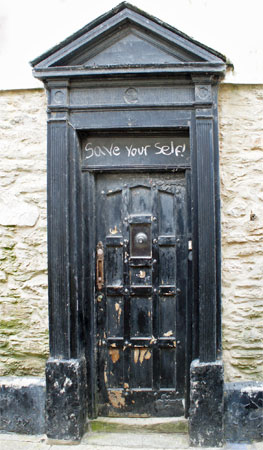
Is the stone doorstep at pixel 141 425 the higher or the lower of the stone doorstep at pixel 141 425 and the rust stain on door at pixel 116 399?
the lower

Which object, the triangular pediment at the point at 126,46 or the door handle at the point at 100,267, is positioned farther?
the door handle at the point at 100,267

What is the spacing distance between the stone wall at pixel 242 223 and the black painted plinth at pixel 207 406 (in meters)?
0.24

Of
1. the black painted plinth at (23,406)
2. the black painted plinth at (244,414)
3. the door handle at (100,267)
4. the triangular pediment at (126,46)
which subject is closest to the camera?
the triangular pediment at (126,46)

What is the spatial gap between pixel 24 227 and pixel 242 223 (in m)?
1.92

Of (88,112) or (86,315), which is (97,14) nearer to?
(88,112)

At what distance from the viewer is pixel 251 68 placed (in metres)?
3.35

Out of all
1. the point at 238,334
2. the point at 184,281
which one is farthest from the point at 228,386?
the point at 184,281

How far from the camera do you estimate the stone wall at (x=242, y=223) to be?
133 inches

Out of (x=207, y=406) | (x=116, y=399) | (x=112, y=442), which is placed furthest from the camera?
(x=116, y=399)

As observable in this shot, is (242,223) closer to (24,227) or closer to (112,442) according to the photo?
(24,227)

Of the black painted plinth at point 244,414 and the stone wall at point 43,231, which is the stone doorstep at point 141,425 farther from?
the stone wall at point 43,231

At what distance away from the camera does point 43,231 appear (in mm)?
3477

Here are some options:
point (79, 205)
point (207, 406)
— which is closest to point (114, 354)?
point (207, 406)

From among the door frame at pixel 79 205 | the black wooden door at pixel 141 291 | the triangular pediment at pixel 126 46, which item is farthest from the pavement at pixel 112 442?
the triangular pediment at pixel 126 46
